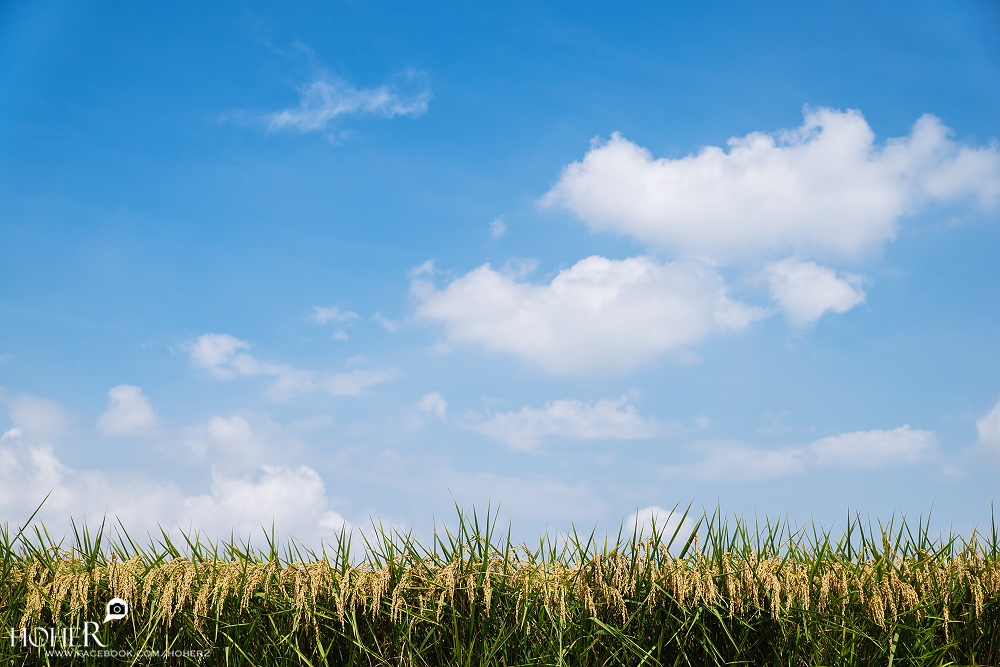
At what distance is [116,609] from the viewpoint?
4.54 meters

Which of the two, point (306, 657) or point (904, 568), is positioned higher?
point (904, 568)

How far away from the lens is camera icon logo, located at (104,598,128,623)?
452 centimetres

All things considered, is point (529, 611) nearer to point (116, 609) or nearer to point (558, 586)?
point (558, 586)

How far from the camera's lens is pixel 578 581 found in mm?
4438

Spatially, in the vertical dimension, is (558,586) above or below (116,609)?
above

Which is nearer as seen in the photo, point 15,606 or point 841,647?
point 841,647

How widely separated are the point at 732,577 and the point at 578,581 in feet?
2.99

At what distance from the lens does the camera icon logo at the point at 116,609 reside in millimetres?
4523

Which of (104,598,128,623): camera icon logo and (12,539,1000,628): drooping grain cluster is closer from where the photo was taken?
(12,539,1000,628): drooping grain cluster

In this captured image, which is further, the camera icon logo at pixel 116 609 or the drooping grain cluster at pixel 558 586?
the camera icon logo at pixel 116 609

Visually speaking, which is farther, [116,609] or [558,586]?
[116,609]

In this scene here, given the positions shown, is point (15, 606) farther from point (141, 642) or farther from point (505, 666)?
point (505, 666)

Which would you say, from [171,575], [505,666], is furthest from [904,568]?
[171,575]

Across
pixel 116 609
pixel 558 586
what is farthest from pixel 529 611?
pixel 116 609
